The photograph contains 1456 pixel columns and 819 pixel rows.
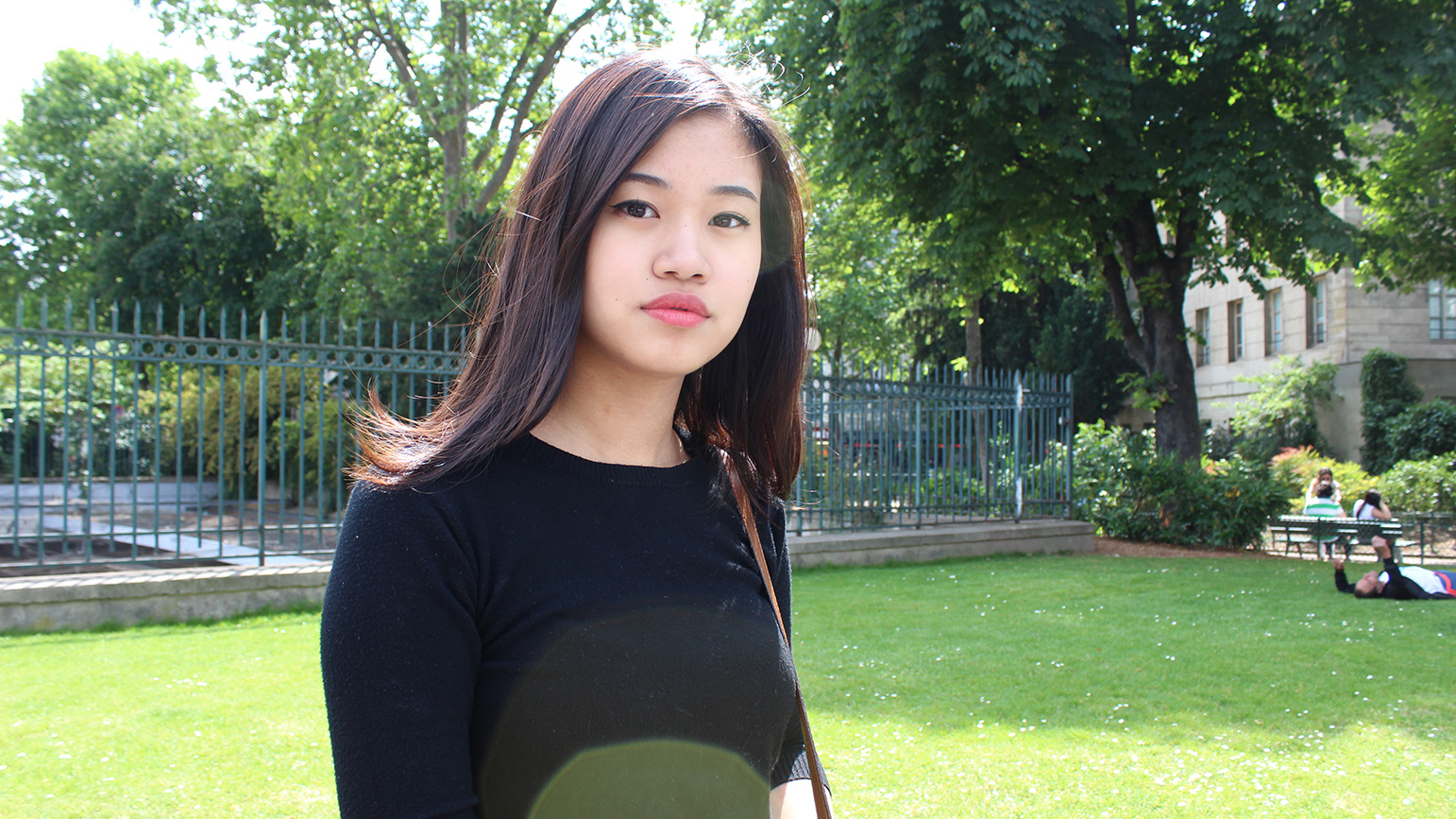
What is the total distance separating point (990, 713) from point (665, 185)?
196 inches

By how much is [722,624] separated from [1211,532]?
14833 mm

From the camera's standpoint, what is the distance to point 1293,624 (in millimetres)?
8172

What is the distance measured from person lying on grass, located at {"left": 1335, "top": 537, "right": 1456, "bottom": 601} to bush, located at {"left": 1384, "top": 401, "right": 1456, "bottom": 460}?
14201mm

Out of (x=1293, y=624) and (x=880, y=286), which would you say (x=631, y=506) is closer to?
(x=1293, y=624)

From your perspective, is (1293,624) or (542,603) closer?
(542,603)

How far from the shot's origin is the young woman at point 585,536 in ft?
3.47

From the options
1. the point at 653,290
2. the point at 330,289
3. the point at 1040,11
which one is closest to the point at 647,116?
the point at 653,290

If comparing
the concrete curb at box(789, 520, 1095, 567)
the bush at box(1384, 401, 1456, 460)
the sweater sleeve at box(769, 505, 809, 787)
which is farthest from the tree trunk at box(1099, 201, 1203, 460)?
the sweater sleeve at box(769, 505, 809, 787)

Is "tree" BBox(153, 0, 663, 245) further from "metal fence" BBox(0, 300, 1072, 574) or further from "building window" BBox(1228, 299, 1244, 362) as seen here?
"building window" BBox(1228, 299, 1244, 362)

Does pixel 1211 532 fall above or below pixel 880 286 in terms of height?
below

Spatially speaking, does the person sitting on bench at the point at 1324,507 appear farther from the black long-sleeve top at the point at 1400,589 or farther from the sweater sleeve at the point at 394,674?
the sweater sleeve at the point at 394,674

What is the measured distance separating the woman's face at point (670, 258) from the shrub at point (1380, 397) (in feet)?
87.2

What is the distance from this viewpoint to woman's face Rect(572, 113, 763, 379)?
50.1 inches

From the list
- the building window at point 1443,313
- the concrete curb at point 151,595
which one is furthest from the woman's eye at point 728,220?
the building window at point 1443,313
